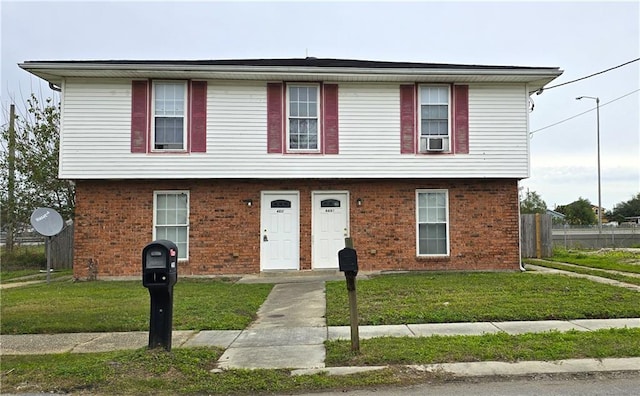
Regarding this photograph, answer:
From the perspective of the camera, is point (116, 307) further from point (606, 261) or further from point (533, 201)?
point (533, 201)

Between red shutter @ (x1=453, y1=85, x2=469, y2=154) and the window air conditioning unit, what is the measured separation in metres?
0.30

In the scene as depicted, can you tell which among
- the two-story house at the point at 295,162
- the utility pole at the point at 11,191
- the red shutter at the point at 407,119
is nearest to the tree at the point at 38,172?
the utility pole at the point at 11,191

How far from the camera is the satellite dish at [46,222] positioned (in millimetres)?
13469

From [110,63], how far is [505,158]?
11.1m

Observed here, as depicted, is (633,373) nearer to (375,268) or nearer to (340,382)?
(340,382)

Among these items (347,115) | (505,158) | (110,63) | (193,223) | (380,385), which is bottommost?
(380,385)

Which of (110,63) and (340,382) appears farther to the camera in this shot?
(110,63)

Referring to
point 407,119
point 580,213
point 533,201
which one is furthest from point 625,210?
point 407,119

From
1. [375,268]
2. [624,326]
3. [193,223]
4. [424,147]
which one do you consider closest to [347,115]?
[424,147]

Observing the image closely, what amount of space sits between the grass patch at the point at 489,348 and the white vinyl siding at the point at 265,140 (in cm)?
Result: 746

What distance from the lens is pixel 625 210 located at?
3516 inches

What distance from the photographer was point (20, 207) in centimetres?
1978

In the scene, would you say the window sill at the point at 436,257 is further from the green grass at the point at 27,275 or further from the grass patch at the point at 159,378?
the green grass at the point at 27,275

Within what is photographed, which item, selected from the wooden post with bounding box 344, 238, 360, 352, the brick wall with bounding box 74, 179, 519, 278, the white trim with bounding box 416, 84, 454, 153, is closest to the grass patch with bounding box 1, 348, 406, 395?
the wooden post with bounding box 344, 238, 360, 352
